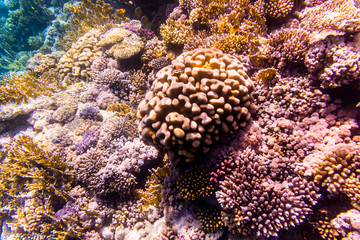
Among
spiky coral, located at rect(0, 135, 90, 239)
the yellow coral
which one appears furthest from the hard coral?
spiky coral, located at rect(0, 135, 90, 239)

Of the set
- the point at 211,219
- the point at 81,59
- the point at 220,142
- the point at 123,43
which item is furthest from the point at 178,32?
the point at 81,59

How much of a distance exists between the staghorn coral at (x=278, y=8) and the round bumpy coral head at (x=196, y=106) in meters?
2.32

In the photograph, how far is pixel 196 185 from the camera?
11.8 ft

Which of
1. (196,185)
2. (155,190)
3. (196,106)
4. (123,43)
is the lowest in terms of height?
(155,190)

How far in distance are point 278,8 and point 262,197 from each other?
4734 mm

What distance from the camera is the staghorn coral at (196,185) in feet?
11.6

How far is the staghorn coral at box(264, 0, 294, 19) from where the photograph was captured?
4578mm

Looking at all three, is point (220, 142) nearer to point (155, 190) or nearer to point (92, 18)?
point (155, 190)

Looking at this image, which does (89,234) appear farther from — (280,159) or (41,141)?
(280,159)

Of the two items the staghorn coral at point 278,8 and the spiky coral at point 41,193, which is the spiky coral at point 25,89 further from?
the staghorn coral at point 278,8

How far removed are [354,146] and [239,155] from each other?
5.90 feet

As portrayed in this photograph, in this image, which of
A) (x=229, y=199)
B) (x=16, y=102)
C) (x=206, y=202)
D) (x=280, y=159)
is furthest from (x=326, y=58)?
(x=16, y=102)

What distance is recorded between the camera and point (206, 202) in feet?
12.8

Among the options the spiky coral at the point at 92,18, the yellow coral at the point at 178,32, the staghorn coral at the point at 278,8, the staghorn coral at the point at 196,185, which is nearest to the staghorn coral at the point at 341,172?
the staghorn coral at the point at 196,185
